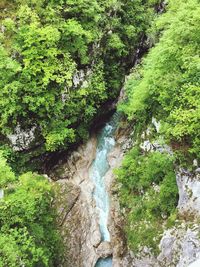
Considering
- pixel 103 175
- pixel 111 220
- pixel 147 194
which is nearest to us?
pixel 147 194

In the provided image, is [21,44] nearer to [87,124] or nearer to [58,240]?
[87,124]

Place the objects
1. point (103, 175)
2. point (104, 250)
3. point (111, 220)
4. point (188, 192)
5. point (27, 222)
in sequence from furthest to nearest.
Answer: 1. point (103, 175)
2. point (111, 220)
3. point (104, 250)
4. point (27, 222)
5. point (188, 192)

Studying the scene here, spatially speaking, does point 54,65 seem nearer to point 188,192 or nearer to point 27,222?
point 27,222

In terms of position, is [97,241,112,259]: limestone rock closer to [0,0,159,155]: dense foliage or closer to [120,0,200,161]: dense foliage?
[0,0,159,155]: dense foliage

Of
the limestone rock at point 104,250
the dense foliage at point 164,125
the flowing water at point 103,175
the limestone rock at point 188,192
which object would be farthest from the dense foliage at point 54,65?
the limestone rock at point 188,192

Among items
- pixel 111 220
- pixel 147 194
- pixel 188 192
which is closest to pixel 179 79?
pixel 188 192

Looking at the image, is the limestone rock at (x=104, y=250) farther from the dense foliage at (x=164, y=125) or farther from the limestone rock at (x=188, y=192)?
the limestone rock at (x=188, y=192)
